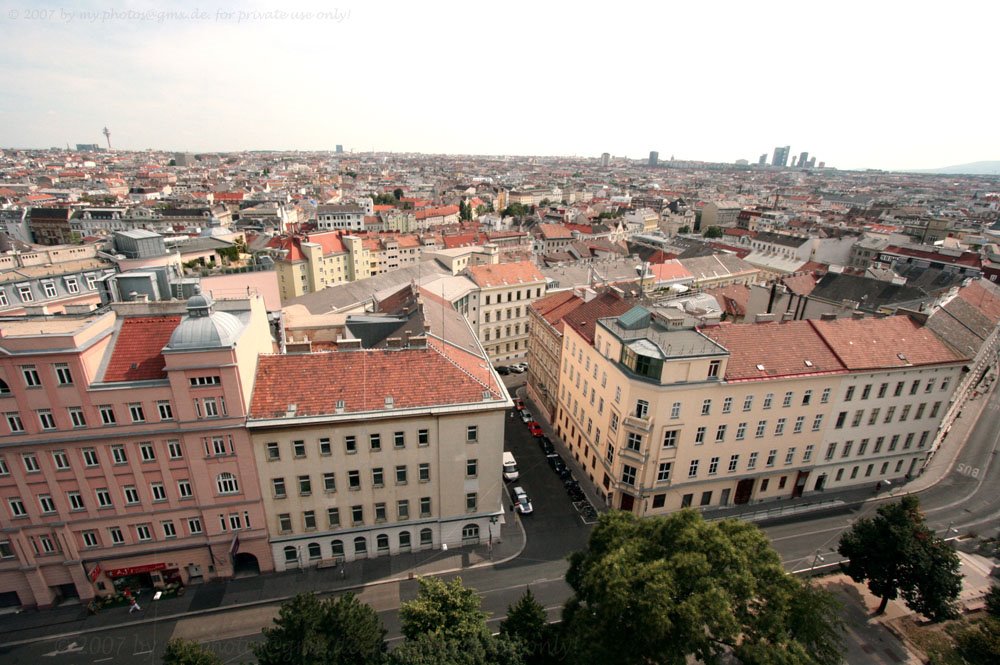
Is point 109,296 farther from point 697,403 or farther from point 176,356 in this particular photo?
point 697,403

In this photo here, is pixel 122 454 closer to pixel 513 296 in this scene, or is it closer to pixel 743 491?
pixel 743 491

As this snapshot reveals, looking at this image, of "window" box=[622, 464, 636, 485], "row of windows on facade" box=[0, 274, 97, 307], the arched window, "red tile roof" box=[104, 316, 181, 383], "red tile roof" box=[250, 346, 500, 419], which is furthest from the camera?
"row of windows on facade" box=[0, 274, 97, 307]

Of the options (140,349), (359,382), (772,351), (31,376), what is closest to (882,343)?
(772,351)

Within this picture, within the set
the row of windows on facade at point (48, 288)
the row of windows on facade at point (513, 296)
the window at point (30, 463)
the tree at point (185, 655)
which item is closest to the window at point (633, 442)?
the tree at point (185, 655)

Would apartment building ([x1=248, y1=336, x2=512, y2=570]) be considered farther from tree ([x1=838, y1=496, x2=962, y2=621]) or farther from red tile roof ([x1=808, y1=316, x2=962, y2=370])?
red tile roof ([x1=808, y1=316, x2=962, y2=370])

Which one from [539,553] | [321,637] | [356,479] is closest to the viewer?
[321,637]

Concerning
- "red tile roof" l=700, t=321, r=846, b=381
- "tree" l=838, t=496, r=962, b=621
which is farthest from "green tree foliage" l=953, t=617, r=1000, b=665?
"red tile roof" l=700, t=321, r=846, b=381

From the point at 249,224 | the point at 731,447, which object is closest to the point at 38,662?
the point at 731,447
